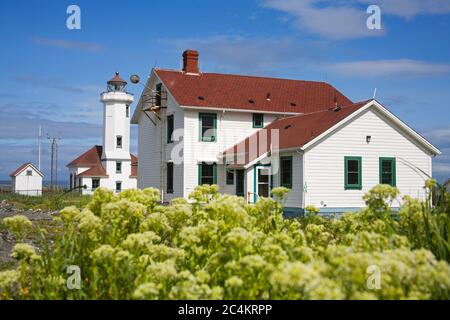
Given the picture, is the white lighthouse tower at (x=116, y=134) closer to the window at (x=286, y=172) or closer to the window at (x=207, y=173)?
the window at (x=207, y=173)

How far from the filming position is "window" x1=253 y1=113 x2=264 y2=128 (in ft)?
92.2

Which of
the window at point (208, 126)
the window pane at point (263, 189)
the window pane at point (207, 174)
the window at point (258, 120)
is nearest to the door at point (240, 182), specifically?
the window pane at point (263, 189)

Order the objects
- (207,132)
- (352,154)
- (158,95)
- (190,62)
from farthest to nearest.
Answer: (190,62) < (158,95) < (207,132) < (352,154)

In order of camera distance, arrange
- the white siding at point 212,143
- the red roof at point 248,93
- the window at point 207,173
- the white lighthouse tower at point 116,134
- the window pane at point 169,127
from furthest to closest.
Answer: the white lighthouse tower at point 116,134 → the window pane at point 169,127 → the red roof at point 248,93 → the window at point 207,173 → the white siding at point 212,143

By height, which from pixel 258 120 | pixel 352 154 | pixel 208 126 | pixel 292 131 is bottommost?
pixel 352 154

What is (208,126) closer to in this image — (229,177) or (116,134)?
(229,177)

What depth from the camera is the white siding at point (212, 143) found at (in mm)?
26250

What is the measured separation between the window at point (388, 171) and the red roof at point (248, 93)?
724 centimetres

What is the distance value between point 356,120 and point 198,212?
1780 centimetres

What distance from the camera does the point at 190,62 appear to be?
30.0 m

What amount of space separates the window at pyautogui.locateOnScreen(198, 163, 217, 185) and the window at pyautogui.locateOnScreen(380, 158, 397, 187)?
813 centimetres

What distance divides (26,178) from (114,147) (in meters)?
12.0

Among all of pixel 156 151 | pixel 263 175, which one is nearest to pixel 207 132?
pixel 263 175
